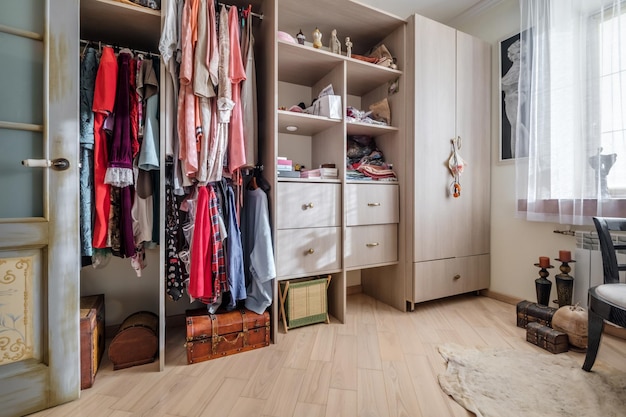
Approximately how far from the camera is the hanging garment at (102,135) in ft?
4.38

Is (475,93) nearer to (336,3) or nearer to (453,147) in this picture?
(453,147)

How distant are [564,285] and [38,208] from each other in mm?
2788

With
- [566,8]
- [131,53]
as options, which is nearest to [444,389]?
[131,53]

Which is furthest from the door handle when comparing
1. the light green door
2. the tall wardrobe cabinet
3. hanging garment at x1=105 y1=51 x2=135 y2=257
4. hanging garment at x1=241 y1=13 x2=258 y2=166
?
the tall wardrobe cabinet

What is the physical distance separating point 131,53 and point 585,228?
2.87 meters

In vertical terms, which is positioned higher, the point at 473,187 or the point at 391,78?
the point at 391,78

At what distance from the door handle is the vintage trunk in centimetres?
82

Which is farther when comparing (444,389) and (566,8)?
(566,8)

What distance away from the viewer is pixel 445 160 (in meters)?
2.16

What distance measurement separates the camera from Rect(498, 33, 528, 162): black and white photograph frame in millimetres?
2168

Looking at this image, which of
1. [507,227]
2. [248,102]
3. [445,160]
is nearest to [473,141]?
[445,160]

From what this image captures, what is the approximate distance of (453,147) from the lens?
218cm

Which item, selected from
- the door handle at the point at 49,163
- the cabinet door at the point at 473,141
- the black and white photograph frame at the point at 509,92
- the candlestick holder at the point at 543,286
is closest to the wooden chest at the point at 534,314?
the candlestick holder at the point at 543,286

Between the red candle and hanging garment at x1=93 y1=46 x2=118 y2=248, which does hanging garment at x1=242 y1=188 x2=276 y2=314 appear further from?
the red candle
